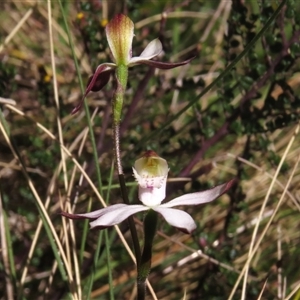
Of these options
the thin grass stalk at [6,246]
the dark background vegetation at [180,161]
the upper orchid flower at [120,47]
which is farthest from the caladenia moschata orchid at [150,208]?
the thin grass stalk at [6,246]

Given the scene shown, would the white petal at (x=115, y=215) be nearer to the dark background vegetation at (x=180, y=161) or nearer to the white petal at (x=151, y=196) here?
the white petal at (x=151, y=196)

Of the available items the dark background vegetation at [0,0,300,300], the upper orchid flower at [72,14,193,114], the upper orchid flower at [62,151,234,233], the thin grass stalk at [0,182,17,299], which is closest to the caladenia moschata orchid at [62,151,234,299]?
the upper orchid flower at [62,151,234,233]

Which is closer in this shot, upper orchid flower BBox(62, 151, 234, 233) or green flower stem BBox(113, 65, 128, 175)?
upper orchid flower BBox(62, 151, 234, 233)

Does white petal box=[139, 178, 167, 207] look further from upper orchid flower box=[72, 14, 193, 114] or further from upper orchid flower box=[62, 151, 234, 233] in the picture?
upper orchid flower box=[72, 14, 193, 114]

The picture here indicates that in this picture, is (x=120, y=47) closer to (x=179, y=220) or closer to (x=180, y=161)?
(x=179, y=220)

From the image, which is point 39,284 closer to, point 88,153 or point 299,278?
point 88,153

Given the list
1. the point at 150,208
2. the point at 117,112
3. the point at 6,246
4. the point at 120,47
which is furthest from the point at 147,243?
the point at 6,246
